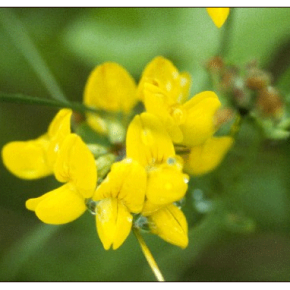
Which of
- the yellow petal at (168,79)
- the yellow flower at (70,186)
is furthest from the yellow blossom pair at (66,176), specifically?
the yellow petal at (168,79)

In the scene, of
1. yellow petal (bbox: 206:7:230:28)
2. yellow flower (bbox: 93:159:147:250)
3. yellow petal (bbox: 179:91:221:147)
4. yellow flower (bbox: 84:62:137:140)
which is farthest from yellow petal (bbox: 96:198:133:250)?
yellow petal (bbox: 206:7:230:28)

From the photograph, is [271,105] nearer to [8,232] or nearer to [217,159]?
[217,159]

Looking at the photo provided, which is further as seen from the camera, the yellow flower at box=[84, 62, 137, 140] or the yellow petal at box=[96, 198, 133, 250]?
the yellow flower at box=[84, 62, 137, 140]

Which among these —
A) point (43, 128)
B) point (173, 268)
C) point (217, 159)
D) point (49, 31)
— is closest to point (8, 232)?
point (43, 128)

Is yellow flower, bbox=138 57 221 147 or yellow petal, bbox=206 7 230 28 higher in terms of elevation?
yellow petal, bbox=206 7 230 28

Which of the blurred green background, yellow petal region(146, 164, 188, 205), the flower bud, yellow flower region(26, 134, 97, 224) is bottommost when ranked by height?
the blurred green background

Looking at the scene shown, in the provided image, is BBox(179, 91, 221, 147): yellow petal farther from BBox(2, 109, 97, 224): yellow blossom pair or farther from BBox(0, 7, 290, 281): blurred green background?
BBox(0, 7, 290, 281): blurred green background
